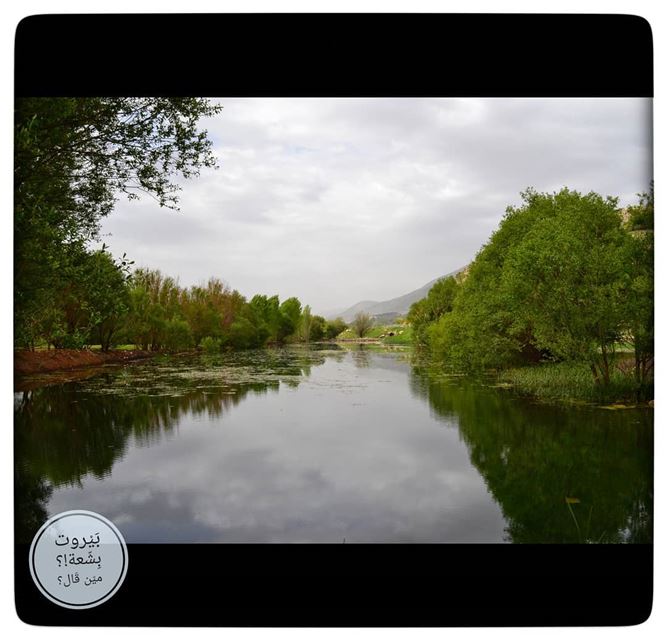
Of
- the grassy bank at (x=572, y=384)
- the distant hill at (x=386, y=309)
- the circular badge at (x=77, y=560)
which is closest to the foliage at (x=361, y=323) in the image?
the distant hill at (x=386, y=309)

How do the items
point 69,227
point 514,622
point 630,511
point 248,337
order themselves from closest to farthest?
1. point 514,622
2. point 630,511
3. point 69,227
4. point 248,337

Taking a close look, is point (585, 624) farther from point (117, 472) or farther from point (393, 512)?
point (117, 472)

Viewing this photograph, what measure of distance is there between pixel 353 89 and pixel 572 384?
5.31m

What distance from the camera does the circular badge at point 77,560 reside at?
1.95m

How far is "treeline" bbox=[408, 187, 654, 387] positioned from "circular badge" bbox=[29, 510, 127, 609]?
97.0 inches

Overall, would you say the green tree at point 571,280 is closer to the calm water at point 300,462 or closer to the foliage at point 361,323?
the calm water at point 300,462

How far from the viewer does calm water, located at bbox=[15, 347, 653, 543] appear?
7.45 feet

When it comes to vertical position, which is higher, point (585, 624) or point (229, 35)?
point (229, 35)

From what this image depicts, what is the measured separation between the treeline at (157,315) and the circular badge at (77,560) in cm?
98

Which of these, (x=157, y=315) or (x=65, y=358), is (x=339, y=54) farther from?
(x=157, y=315)

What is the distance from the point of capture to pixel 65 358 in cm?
293

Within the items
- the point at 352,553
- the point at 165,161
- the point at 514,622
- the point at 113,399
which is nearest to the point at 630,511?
the point at 514,622

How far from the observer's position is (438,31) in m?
1.99

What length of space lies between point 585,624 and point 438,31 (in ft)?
8.00
